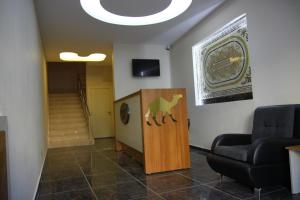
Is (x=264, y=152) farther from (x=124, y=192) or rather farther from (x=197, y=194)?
(x=124, y=192)

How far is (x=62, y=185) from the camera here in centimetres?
318

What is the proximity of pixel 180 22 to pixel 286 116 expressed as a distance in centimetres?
302

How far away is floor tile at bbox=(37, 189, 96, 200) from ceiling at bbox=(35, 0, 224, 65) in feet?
9.56

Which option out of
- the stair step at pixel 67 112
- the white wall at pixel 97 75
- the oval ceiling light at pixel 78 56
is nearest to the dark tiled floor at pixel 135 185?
the oval ceiling light at pixel 78 56

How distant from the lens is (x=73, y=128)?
805 centimetres

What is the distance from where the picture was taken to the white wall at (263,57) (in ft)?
9.74

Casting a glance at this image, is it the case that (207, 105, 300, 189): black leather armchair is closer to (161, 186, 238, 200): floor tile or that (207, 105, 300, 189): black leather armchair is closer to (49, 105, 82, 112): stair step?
(161, 186, 238, 200): floor tile

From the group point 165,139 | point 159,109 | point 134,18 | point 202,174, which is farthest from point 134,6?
point 202,174

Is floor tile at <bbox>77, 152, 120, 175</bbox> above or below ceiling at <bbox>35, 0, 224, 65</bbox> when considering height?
below

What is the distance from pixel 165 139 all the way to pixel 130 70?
10.5 ft

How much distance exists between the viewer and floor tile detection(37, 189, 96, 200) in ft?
8.78

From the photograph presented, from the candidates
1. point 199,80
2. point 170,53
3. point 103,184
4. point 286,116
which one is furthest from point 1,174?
point 170,53

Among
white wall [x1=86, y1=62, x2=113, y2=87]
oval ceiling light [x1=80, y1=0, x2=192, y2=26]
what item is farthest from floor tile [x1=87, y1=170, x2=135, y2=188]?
white wall [x1=86, y1=62, x2=113, y2=87]

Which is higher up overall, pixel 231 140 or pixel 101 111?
pixel 101 111
